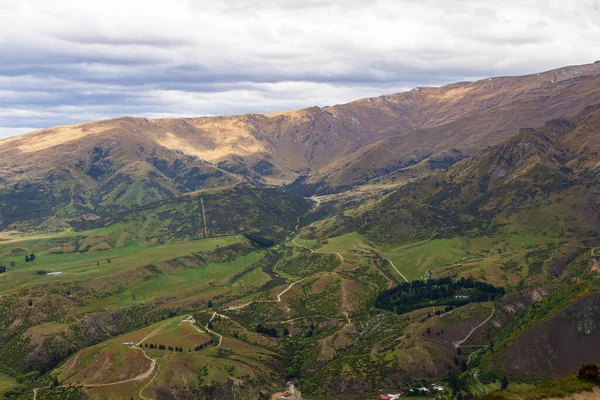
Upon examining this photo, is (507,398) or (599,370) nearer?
(507,398)

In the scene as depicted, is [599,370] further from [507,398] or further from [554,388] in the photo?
[507,398]

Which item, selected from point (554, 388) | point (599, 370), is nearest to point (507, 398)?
point (554, 388)

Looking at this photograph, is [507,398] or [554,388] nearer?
[507,398]
